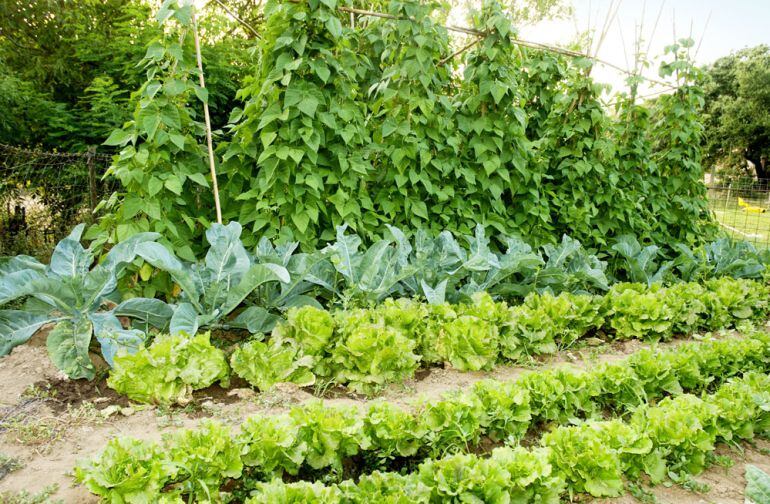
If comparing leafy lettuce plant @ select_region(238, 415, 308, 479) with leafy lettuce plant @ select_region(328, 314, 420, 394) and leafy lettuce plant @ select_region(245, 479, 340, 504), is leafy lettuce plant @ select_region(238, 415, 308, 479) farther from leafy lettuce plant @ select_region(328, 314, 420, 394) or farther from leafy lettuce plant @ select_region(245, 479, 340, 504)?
leafy lettuce plant @ select_region(328, 314, 420, 394)

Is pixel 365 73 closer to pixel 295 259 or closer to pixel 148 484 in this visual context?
pixel 295 259

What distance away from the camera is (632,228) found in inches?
215

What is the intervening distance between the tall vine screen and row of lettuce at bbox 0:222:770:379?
39cm

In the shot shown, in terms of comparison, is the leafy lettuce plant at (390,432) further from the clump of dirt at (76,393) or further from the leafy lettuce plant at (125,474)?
the clump of dirt at (76,393)

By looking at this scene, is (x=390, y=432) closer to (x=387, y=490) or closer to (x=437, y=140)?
(x=387, y=490)

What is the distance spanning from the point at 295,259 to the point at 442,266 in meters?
1.19

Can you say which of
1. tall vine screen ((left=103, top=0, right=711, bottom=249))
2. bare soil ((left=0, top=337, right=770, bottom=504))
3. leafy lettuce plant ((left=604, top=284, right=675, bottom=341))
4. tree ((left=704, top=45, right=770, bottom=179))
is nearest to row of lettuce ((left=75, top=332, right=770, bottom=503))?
bare soil ((left=0, top=337, right=770, bottom=504))

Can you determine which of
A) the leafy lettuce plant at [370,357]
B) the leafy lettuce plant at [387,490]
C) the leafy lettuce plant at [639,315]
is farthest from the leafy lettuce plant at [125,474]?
the leafy lettuce plant at [639,315]

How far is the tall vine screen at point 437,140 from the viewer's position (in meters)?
3.64

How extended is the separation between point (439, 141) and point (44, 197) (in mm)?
4804

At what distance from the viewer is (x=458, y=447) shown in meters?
2.24

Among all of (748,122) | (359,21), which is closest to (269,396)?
(359,21)

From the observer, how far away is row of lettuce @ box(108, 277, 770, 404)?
8.22 feet

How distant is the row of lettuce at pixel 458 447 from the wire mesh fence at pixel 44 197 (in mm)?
4773
